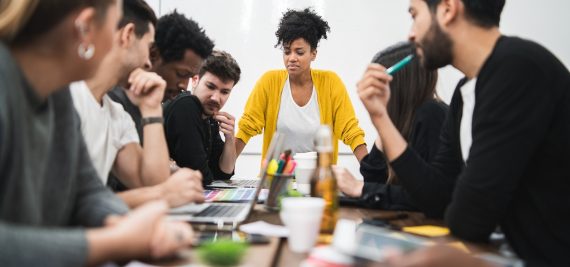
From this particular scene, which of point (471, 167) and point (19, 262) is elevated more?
point (471, 167)

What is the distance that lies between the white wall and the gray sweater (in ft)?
9.67

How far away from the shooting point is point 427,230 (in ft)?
3.69

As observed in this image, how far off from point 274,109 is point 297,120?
166mm

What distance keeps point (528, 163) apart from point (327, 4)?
301 centimetres

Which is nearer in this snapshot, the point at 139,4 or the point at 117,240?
the point at 117,240

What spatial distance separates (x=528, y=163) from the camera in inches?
41.9

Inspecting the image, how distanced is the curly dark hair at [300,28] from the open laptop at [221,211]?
5.57 feet

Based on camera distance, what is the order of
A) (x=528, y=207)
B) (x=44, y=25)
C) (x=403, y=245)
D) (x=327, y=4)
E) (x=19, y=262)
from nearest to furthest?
(x=19, y=262) → (x=44, y=25) → (x=403, y=245) → (x=528, y=207) → (x=327, y=4)

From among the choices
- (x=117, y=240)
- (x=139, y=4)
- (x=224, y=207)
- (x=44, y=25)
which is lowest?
(x=224, y=207)

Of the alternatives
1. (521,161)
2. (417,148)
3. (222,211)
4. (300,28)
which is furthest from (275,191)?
(300,28)

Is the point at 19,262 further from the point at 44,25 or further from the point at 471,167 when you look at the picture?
the point at 471,167

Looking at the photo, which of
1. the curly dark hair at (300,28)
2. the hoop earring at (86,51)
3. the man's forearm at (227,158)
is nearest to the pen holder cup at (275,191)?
the hoop earring at (86,51)

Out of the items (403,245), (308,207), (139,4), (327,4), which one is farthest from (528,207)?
(327,4)

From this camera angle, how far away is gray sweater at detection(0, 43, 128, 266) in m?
0.63
